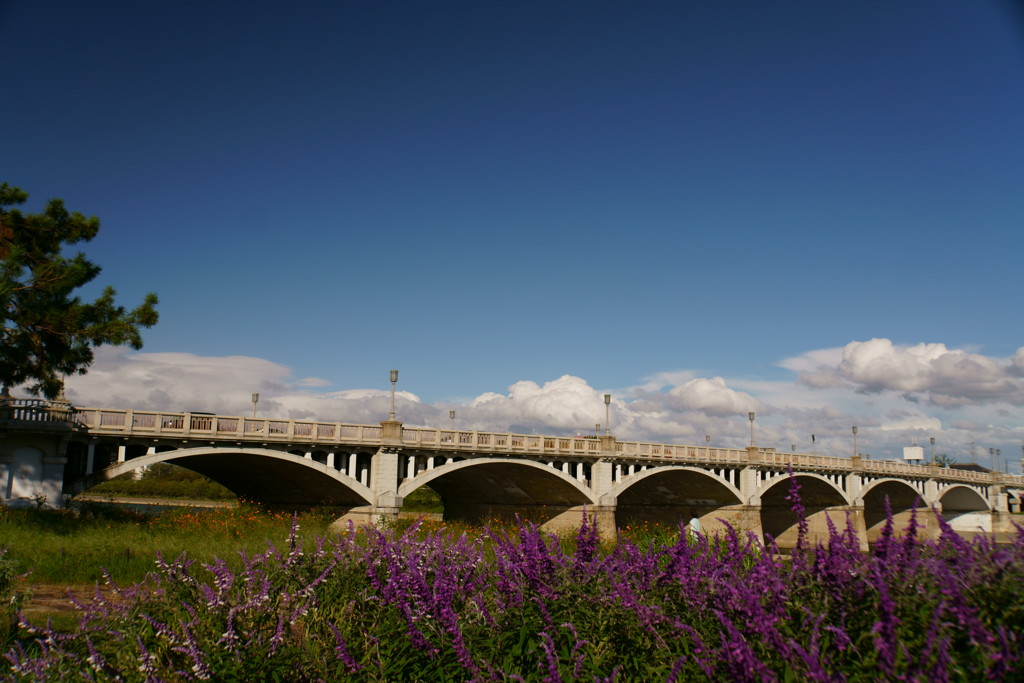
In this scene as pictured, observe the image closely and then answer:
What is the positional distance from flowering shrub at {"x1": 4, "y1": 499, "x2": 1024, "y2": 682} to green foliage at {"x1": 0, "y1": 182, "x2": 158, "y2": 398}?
1419 cm

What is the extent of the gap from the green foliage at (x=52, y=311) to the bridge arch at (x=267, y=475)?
361 cm

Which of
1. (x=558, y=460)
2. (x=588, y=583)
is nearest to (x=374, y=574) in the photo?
(x=588, y=583)

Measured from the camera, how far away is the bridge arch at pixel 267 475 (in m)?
23.4

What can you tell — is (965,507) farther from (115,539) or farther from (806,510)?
(115,539)

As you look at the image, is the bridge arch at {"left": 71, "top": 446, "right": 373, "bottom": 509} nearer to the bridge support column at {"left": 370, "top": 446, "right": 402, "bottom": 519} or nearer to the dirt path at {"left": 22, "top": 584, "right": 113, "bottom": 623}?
the bridge support column at {"left": 370, "top": 446, "right": 402, "bottom": 519}

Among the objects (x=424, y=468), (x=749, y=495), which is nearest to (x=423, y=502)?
(x=749, y=495)

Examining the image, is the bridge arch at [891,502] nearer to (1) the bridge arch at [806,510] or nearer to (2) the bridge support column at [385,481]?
(1) the bridge arch at [806,510]

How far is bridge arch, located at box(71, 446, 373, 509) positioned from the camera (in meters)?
23.4

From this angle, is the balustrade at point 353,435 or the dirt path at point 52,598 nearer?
the dirt path at point 52,598

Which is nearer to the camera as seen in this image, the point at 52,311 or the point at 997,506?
the point at 52,311

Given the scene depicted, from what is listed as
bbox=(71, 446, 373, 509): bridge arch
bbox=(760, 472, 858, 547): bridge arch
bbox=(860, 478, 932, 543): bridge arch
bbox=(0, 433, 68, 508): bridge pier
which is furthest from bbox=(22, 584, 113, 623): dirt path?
bbox=(860, 478, 932, 543): bridge arch

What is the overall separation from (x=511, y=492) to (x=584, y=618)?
34.4 m

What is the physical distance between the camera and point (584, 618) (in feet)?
20.1

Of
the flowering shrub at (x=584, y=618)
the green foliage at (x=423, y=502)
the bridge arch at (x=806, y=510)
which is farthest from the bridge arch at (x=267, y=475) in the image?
the bridge arch at (x=806, y=510)
